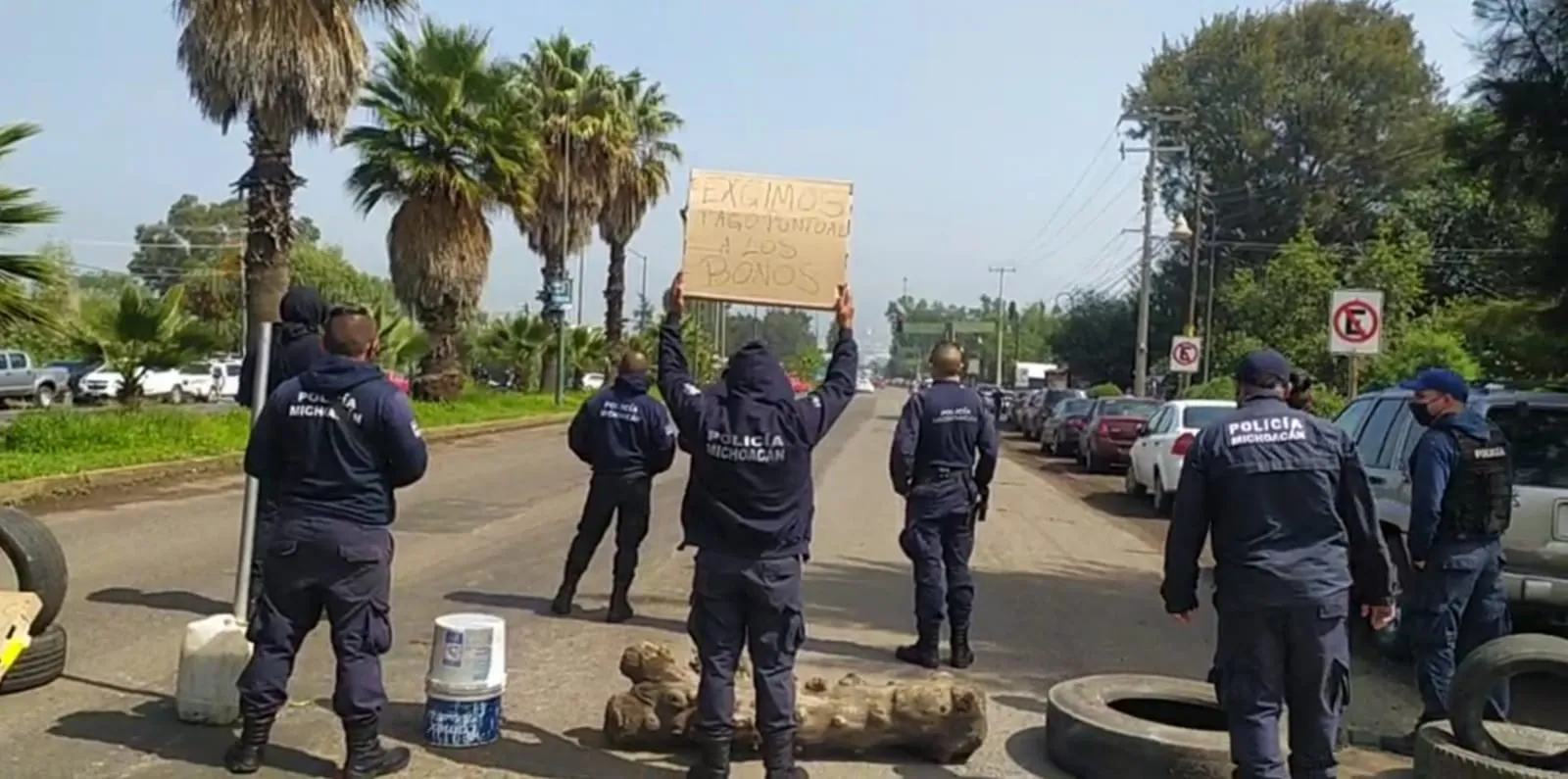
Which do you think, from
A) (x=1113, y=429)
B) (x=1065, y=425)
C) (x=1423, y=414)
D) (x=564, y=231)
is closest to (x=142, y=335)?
(x=1113, y=429)

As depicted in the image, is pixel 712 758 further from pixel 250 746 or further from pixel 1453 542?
pixel 1453 542

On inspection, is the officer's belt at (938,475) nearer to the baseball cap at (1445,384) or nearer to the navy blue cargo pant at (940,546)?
the navy blue cargo pant at (940,546)

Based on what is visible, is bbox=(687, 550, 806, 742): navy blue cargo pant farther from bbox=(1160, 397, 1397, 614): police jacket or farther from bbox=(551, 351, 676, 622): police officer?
bbox=(551, 351, 676, 622): police officer

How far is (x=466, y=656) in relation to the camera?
6258 mm

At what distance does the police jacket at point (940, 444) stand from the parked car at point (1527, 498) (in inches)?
94.3

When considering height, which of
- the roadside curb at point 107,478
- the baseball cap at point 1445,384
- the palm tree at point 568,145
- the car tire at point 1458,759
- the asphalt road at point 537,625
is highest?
the palm tree at point 568,145

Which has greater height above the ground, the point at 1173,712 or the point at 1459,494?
the point at 1459,494

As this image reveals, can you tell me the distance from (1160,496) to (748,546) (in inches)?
604

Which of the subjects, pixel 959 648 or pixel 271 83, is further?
pixel 271 83

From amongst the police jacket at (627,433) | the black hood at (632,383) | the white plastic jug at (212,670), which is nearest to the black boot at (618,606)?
the police jacket at (627,433)

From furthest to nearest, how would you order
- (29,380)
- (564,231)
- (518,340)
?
(518,340) → (564,231) → (29,380)

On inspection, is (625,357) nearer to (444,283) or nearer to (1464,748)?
(1464,748)

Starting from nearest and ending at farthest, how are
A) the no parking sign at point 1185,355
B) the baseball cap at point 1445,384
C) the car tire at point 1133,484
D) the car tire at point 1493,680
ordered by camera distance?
the car tire at point 1493,680
the baseball cap at point 1445,384
the car tire at point 1133,484
the no parking sign at point 1185,355

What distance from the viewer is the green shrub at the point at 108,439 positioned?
54.0ft
